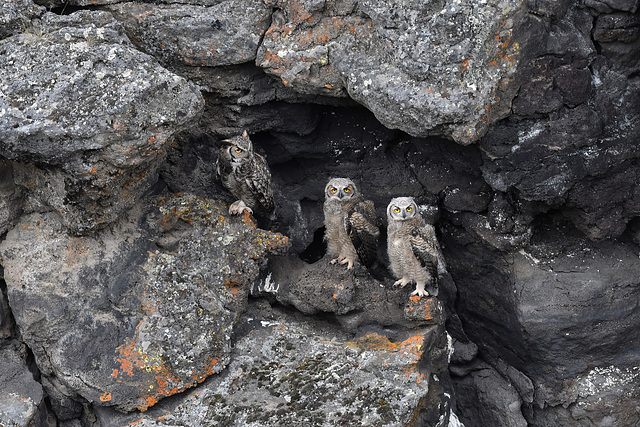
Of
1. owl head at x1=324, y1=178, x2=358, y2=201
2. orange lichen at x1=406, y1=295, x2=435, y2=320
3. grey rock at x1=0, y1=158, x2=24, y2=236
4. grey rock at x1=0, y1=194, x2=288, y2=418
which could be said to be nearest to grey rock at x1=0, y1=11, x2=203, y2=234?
grey rock at x1=0, y1=158, x2=24, y2=236

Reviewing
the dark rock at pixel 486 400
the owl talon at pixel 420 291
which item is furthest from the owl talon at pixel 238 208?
the dark rock at pixel 486 400

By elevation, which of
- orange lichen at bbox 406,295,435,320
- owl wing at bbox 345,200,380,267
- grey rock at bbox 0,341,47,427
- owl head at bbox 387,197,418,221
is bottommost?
grey rock at bbox 0,341,47,427

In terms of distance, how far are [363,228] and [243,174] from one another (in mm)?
1068

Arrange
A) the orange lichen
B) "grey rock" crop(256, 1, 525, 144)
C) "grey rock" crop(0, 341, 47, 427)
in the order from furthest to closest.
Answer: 1. the orange lichen
2. "grey rock" crop(0, 341, 47, 427)
3. "grey rock" crop(256, 1, 525, 144)

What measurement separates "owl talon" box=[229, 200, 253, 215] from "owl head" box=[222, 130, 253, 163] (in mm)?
362

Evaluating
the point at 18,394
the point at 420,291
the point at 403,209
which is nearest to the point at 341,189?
the point at 403,209

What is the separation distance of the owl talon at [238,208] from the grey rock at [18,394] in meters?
1.93

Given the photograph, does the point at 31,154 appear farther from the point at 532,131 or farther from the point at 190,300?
the point at 532,131

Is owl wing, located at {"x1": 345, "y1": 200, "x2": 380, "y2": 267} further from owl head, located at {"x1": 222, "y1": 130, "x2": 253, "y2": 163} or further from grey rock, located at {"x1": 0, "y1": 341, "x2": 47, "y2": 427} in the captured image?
grey rock, located at {"x1": 0, "y1": 341, "x2": 47, "y2": 427}

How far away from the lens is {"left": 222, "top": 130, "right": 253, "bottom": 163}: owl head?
5.07 meters

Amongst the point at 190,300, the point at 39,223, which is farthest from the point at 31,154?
the point at 190,300

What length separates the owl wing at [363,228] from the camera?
202 inches

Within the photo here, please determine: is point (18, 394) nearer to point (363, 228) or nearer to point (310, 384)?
point (310, 384)

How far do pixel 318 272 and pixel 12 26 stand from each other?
2.93 meters
